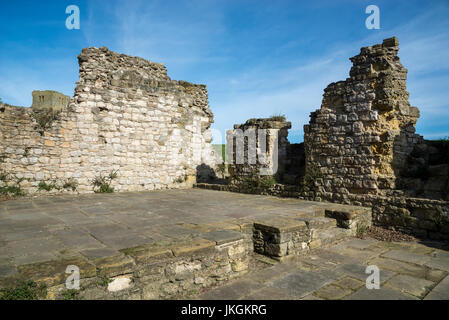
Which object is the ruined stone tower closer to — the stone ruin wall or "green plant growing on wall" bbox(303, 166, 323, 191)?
"green plant growing on wall" bbox(303, 166, 323, 191)

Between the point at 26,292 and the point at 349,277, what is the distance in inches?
126

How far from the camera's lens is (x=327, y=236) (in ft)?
15.2

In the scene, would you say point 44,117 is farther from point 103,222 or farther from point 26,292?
point 26,292

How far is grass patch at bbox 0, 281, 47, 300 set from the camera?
6.62 feet

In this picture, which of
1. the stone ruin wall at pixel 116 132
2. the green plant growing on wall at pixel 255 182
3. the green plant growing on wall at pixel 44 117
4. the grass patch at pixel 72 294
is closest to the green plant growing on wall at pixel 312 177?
the green plant growing on wall at pixel 255 182

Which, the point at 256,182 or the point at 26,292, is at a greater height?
the point at 256,182

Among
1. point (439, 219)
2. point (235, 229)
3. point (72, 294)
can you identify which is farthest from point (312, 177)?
point (72, 294)

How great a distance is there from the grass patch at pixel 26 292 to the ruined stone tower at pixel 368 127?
5.62m

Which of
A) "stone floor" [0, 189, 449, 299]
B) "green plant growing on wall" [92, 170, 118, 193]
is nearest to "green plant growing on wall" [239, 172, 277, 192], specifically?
"stone floor" [0, 189, 449, 299]

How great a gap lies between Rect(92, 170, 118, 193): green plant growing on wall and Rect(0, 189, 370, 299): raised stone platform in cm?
243

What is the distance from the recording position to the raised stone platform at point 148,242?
2.47m

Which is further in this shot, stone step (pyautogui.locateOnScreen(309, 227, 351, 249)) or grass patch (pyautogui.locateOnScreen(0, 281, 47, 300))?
stone step (pyautogui.locateOnScreen(309, 227, 351, 249))

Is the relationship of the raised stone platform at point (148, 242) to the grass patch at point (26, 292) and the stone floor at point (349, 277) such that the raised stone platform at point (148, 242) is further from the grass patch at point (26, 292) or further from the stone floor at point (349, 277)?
the stone floor at point (349, 277)

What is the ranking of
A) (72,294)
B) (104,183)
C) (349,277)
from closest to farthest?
1. (72,294)
2. (349,277)
3. (104,183)
